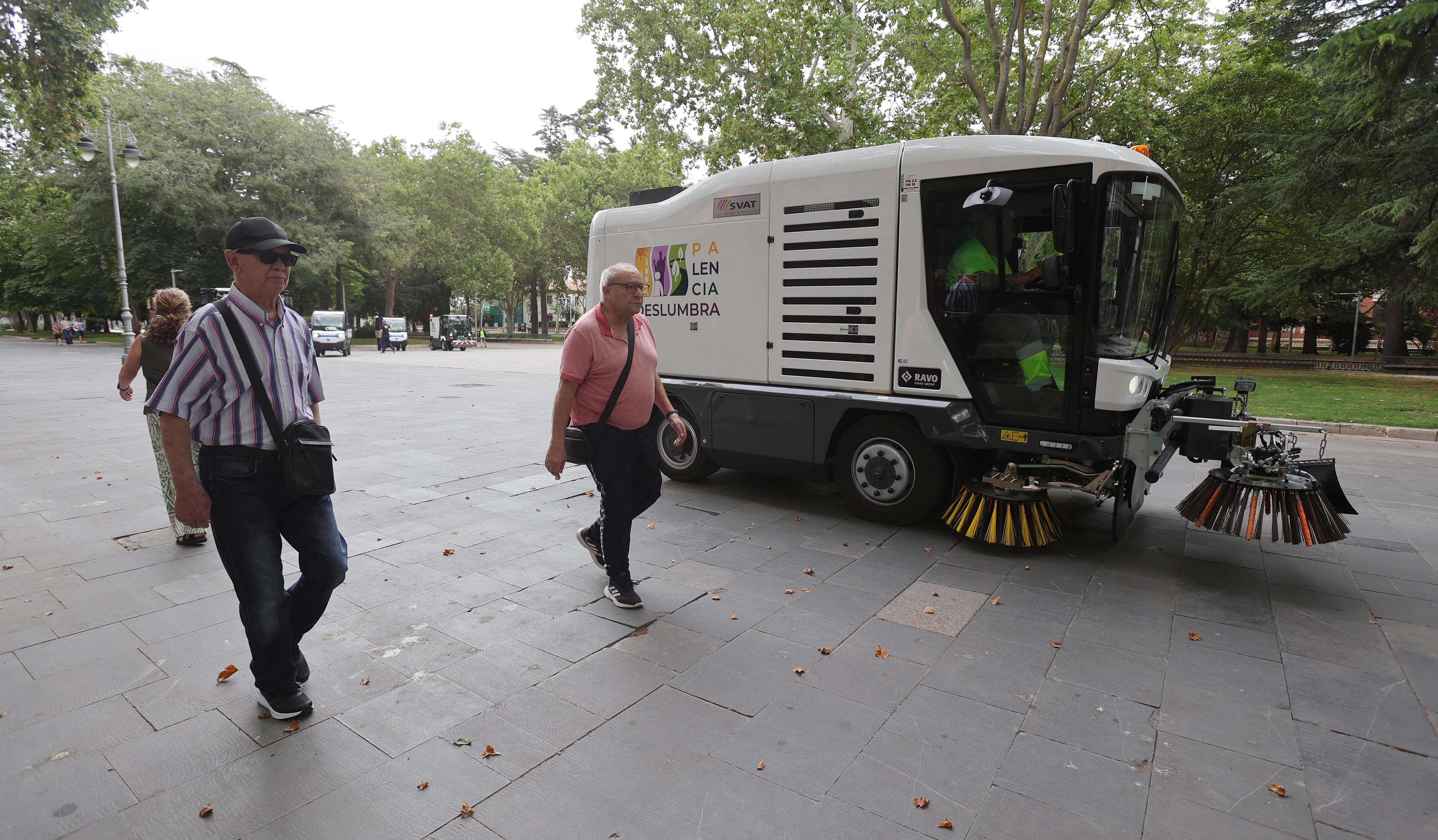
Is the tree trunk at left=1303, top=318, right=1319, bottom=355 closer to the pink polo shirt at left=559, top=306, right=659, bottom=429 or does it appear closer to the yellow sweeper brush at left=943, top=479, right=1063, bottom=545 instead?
the yellow sweeper brush at left=943, top=479, right=1063, bottom=545

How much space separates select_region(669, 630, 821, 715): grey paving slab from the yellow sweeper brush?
209cm

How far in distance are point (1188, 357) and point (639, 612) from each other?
3160 cm

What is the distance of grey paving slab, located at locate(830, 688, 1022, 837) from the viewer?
2480 mm

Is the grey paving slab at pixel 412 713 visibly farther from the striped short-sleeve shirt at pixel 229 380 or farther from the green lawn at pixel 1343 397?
the green lawn at pixel 1343 397

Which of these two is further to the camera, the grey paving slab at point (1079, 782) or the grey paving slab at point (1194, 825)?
the grey paving slab at point (1079, 782)

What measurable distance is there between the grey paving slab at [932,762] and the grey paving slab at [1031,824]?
0.05m

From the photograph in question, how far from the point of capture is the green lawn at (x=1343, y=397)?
11688 millimetres

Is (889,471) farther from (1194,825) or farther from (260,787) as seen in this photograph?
(260,787)

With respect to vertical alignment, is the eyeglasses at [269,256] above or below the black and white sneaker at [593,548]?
above

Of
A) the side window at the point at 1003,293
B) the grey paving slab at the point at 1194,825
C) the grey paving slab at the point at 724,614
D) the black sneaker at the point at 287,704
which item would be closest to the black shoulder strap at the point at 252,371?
the black sneaker at the point at 287,704

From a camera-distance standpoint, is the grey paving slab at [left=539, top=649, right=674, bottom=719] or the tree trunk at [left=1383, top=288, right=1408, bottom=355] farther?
the tree trunk at [left=1383, top=288, right=1408, bottom=355]

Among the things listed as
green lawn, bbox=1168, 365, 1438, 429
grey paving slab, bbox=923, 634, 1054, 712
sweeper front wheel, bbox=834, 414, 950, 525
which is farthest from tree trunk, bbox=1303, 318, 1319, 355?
grey paving slab, bbox=923, 634, 1054, 712

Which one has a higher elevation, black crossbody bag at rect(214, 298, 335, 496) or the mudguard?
black crossbody bag at rect(214, 298, 335, 496)

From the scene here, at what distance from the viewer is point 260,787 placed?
2.57 meters
